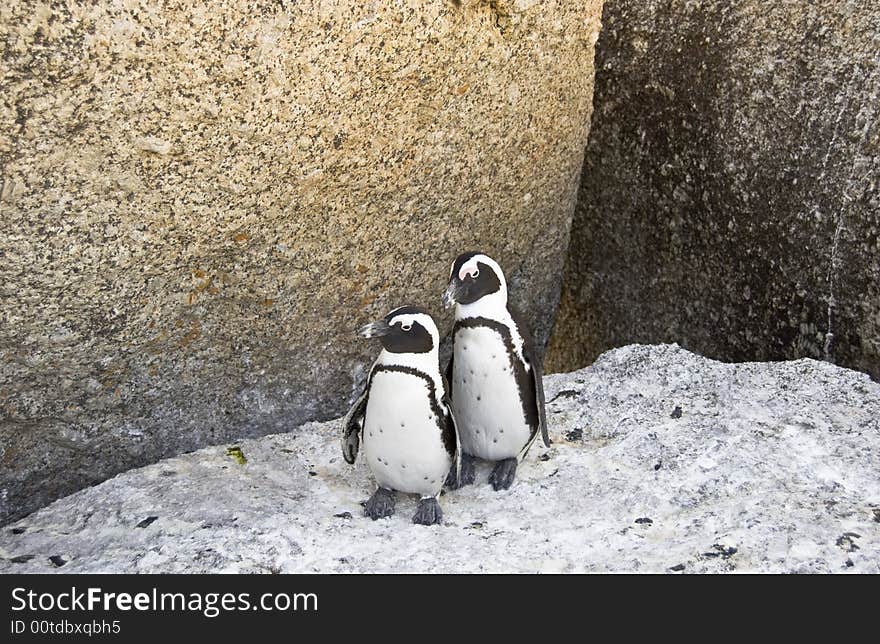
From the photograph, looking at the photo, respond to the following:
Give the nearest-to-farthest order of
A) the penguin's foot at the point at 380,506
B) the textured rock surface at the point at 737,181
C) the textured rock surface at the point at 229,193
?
1. the textured rock surface at the point at 229,193
2. the penguin's foot at the point at 380,506
3. the textured rock surface at the point at 737,181

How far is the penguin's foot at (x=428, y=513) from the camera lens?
6.35 ft

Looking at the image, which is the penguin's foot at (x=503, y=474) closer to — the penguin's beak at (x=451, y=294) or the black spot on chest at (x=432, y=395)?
the black spot on chest at (x=432, y=395)

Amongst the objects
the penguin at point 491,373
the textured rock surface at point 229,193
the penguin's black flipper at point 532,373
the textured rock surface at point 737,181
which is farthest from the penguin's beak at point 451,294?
the textured rock surface at point 737,181

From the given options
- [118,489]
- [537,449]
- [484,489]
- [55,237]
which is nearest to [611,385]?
[537,449]

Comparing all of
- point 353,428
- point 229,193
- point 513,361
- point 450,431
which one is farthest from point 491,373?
point 229,193

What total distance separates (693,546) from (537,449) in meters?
0.47

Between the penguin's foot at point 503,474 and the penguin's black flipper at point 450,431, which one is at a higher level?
the penguin's black flipper at point 450,431

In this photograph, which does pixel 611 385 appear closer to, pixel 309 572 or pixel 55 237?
pixel 309 572

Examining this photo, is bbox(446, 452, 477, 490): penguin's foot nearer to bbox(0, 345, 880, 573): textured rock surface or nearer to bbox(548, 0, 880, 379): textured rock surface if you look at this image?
bbox(0, 345, 880, 573): textured rock surface

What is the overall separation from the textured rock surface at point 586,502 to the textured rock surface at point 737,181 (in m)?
0.17

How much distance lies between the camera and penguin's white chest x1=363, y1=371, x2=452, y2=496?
189 centimetres

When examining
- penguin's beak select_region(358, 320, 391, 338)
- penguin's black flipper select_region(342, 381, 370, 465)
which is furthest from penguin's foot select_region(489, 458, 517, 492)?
penguin's beak select_region(358, 320, 391, 338)

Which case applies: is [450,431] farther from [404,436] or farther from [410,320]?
[410,320]

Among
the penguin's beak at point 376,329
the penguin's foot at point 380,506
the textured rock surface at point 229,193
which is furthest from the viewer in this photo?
the penguin's foot at point 380,506
